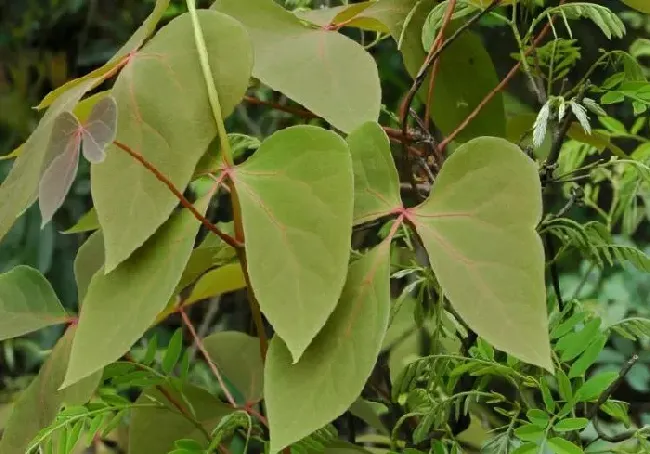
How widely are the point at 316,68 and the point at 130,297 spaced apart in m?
0.13

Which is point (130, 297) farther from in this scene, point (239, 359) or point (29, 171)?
point (239, 359)

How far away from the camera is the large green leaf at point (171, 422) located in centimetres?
43

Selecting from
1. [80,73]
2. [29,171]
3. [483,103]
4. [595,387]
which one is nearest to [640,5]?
[483,103]

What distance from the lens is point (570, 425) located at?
0.31m

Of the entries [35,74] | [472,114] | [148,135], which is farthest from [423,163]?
[35,74]

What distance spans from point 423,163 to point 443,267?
0.42 feet

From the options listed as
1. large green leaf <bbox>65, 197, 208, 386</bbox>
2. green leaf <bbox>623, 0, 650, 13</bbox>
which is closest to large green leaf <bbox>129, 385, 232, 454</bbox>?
large green leaf <bbox>65, 197, 208, 386</bbox>

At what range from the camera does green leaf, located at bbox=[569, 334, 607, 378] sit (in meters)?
0.32

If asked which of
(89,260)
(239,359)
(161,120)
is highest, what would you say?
(161,120)

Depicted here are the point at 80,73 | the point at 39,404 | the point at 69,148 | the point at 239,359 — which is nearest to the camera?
the point at 69,148

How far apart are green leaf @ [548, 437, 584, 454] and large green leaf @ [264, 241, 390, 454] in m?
0.08

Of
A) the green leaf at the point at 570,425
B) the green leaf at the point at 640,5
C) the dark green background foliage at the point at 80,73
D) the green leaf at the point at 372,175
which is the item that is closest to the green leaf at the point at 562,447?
the green leaf at the point at 570,425

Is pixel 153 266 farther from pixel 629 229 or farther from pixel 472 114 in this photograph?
pixel 629 229

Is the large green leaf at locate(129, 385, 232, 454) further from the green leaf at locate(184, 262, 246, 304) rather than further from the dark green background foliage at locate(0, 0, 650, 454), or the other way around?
the dark green background foliage at locate(0, 0, 650, 454)
